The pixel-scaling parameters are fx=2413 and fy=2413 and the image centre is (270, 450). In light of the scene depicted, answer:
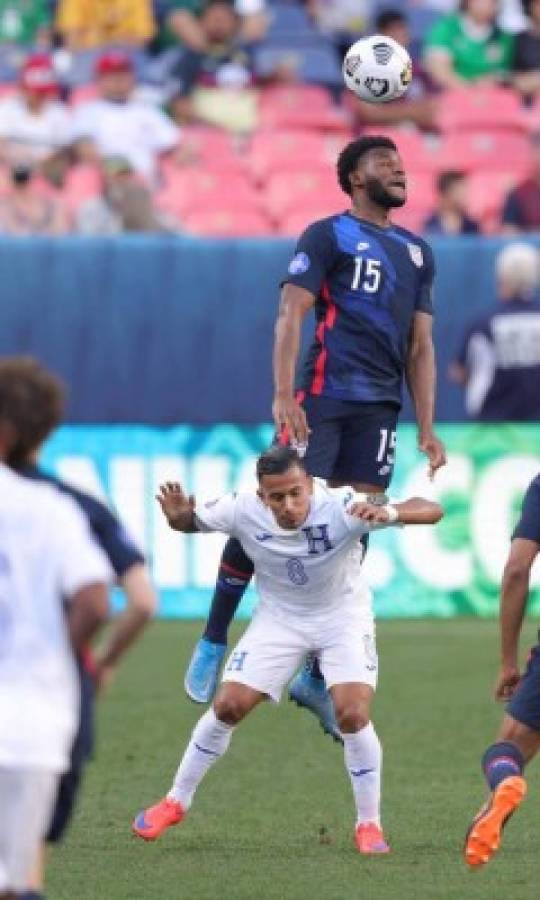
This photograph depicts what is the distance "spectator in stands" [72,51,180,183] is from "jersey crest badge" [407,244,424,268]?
884 cm

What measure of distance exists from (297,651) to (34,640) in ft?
10.2

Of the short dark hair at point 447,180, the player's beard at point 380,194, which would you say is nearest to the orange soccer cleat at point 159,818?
the player's beard at point 380,194

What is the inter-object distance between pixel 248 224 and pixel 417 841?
32.3 ft

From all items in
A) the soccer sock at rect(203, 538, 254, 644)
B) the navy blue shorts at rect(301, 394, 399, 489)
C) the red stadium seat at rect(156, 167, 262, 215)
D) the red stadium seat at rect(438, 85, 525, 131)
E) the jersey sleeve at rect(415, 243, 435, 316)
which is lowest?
the red stadium seat at rect(156, 167, 262, 215)

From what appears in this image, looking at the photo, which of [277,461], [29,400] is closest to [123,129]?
[277,461]

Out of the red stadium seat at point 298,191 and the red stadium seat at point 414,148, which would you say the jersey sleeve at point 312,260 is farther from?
the red stadium seat at point 414,148

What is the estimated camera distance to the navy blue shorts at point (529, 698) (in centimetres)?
792

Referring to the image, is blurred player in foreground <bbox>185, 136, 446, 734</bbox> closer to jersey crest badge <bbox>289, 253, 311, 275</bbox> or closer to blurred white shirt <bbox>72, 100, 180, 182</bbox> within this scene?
jersey crest badge <bbox>289, 253, 311, 275</bbox>

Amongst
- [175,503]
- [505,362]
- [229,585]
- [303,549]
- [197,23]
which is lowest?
[505,362]

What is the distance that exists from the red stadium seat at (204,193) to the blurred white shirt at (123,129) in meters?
0.25

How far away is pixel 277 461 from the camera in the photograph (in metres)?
8.38

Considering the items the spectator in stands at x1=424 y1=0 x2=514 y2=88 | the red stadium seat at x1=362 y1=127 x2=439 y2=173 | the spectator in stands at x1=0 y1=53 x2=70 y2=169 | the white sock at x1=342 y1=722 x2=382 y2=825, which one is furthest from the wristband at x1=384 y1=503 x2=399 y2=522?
the spectator in stands at x1=424 y1=0 x2=514 y2=88

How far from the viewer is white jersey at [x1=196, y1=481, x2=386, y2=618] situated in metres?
8.61

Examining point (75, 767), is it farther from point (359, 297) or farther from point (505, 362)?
point (505, 362)
